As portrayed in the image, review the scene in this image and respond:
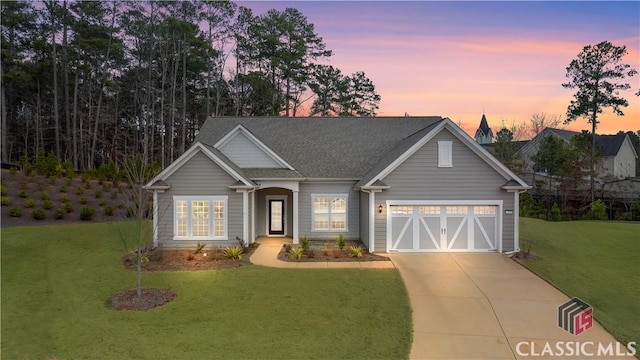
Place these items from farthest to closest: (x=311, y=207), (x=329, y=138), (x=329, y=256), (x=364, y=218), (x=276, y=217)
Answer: (x=329, y=138) → (x=276, y=217) → (x=311, y=207) → (x=364, y=218) → (x=329, y=256)

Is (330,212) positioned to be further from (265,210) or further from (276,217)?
(265,210)

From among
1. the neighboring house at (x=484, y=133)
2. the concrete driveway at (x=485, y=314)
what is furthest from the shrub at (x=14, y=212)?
the neighboring house at (x=484, y=133)

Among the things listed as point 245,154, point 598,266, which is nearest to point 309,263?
point 245,154

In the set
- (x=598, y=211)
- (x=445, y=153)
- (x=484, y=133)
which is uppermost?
(x=484, y=133)

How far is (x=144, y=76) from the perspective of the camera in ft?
131

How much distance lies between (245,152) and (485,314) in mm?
13602

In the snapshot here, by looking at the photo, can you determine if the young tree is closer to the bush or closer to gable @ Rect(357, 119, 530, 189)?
the bush

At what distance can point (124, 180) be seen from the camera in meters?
28.4

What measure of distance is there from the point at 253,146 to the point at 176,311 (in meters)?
11.1

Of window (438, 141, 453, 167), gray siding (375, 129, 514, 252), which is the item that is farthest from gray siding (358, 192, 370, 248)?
window (438, 141, 453, 167)

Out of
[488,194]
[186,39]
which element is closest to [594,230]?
[488,194]

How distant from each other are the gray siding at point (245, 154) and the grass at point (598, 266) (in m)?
12.7

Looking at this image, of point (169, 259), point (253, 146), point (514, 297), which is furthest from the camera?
point (253, 146)

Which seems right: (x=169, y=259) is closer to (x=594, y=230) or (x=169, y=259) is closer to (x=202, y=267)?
(x=202, y=267)
